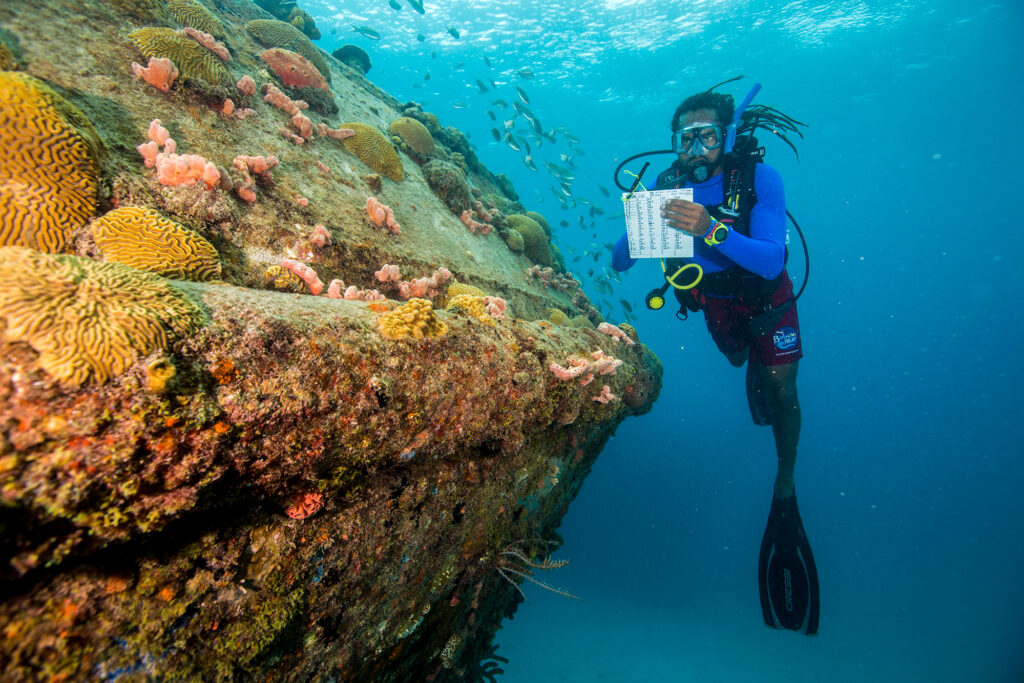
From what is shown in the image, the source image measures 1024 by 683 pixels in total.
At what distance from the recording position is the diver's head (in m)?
6.27

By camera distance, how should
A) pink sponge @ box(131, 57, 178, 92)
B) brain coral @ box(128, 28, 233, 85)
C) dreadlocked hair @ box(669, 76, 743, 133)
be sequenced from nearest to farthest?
pink sponge @ box(131, 57, 178, 92)
brain coral @ box(128, 28, 233, 85)
dreadlocked hair @ box(669, 76, 743, 133)

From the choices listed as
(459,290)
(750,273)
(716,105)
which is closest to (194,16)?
(459,290)

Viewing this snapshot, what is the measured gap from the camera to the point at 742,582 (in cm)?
2558

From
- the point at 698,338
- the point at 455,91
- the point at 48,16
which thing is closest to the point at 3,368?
the point at 48,16

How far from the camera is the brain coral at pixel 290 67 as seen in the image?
6051mm

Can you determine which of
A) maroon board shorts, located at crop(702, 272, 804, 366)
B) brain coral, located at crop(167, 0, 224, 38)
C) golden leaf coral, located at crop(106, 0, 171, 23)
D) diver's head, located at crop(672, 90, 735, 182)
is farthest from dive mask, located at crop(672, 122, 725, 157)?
golden leaf coral, located at crop(106, 0, 171, 23)

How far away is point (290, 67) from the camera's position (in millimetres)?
6074

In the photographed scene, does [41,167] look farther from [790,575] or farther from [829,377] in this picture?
[829,377]

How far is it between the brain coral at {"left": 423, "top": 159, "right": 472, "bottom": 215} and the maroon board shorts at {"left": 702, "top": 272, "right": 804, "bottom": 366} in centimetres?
520

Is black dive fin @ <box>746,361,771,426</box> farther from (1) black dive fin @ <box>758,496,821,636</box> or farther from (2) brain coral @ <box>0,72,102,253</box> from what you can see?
(2) brain coral @ <box>0,72,102,253</box>

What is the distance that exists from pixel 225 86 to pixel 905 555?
53.1 metres

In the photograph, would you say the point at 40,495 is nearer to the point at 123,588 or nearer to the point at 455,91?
the point at 123,588

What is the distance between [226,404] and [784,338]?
8.30 meters

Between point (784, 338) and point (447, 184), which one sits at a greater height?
point (784, 338)
